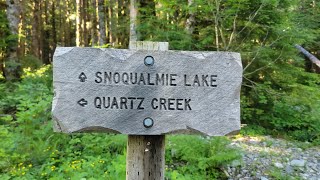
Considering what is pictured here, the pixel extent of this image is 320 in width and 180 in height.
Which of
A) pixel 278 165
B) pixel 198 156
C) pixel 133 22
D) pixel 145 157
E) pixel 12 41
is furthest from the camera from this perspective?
pixel 12 41

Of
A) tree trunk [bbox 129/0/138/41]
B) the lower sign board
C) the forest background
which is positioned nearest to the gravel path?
the forest background

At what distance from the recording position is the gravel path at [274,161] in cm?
548

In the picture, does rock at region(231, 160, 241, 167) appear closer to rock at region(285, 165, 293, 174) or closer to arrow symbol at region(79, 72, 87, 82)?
rock at region(285, 165, 293, 174)

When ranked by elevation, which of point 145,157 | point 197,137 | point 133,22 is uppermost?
point 133,22

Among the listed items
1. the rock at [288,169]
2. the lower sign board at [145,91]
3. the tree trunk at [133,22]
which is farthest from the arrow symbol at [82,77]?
the tree trunk at [133,22]

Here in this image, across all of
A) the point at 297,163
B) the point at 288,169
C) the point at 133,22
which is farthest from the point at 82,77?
the point at 133,22

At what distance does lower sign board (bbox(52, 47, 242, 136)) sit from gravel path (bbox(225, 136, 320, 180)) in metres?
3.62

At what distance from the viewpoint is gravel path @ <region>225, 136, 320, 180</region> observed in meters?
5.48

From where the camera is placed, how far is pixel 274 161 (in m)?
6.06

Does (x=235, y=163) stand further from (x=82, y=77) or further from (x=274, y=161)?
(x=82, y=77)

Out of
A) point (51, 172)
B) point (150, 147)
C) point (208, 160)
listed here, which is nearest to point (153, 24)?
point (208, 160)

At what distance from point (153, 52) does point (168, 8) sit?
5.92m

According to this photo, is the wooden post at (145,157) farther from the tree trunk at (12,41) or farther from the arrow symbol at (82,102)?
the tree trunk at (12,41)

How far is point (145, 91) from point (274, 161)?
488cm
